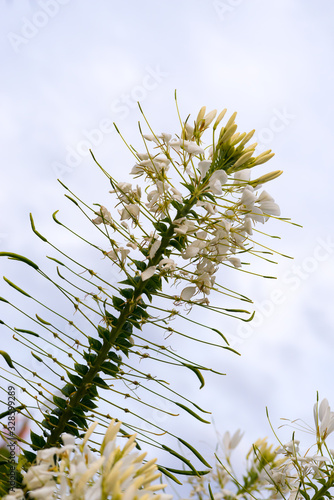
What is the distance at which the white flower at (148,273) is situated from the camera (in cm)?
287

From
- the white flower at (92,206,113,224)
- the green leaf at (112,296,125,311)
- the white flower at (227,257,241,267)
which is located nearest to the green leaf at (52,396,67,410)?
the green leaf at (112,296,125,311)

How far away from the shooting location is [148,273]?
2.89 metres

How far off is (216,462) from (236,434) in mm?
198

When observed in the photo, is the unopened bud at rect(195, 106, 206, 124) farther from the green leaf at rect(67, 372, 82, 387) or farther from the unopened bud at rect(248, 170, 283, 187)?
the green leaf at rect(67, 372, 82, 387)

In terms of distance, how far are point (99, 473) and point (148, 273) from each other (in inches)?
42.6

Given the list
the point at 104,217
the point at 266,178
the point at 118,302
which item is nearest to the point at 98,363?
the point at 118,302

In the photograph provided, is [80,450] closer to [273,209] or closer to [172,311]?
[172,311]

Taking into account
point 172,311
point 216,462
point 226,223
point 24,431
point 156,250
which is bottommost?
point 24,431

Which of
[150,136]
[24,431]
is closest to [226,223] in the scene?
[150,136]

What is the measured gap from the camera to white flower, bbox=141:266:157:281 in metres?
2.87

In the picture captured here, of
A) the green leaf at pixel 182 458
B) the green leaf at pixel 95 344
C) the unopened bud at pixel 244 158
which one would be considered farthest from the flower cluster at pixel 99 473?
the unopened bud at pixel 244 158

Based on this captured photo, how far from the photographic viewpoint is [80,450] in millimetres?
2078

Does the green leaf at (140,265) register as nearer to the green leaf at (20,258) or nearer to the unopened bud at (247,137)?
the green leaf at (20,258)

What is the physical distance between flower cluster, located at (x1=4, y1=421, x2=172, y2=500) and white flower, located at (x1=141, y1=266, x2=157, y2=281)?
946 mm
